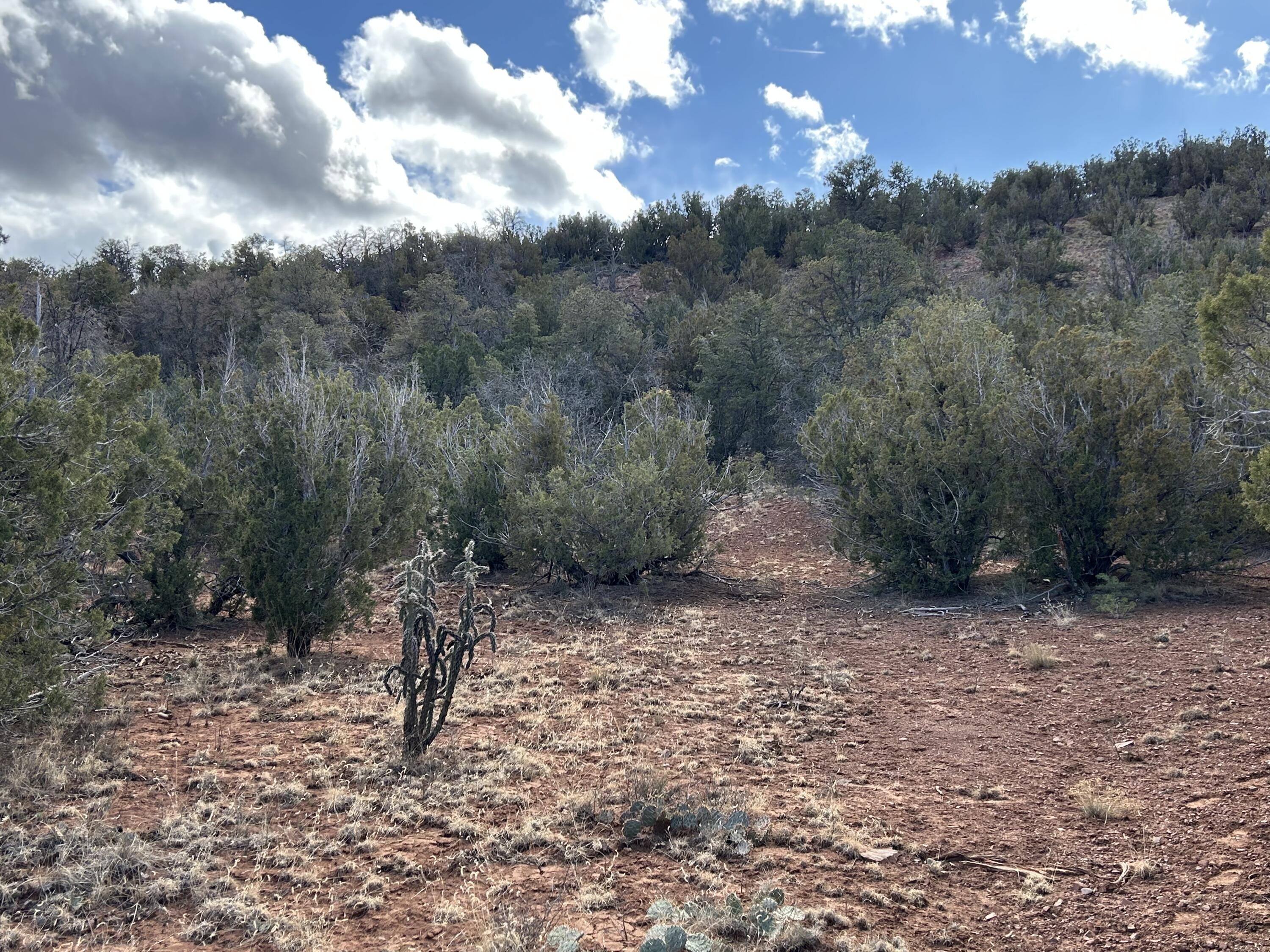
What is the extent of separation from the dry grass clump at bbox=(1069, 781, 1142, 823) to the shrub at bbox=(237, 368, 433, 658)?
6.53m

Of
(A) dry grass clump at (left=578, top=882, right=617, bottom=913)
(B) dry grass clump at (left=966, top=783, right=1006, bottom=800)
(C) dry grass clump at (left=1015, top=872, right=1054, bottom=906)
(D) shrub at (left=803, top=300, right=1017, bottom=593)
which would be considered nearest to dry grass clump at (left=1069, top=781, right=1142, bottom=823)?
(B) dry grass clump at (left=966, top=783, right=1006, bottom=800)

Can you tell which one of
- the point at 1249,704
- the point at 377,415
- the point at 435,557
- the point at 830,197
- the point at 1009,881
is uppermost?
the point at 830,197

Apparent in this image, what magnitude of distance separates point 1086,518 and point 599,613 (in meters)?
6.13

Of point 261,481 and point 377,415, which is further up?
point 377,415

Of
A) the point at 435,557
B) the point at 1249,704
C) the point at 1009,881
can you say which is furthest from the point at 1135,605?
the point at 435,557

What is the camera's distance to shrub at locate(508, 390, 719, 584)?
38.5ft

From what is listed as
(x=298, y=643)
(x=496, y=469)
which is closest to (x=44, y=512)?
(x=298, y=643)

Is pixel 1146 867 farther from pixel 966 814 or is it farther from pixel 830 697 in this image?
pixel 830 697

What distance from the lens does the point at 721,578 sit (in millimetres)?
13078

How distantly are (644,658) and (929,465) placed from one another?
471 centimetres

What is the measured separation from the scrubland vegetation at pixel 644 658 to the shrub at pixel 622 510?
0.07 metres

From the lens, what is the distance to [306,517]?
8.14 metres

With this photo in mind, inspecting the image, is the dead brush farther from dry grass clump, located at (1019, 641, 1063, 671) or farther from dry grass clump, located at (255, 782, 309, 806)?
dry grass clump, located at (1019, 641, 1063, 671)

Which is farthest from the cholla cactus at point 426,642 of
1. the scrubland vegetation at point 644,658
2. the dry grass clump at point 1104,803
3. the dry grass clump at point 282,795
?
the dry grass clump at point 1104,803
